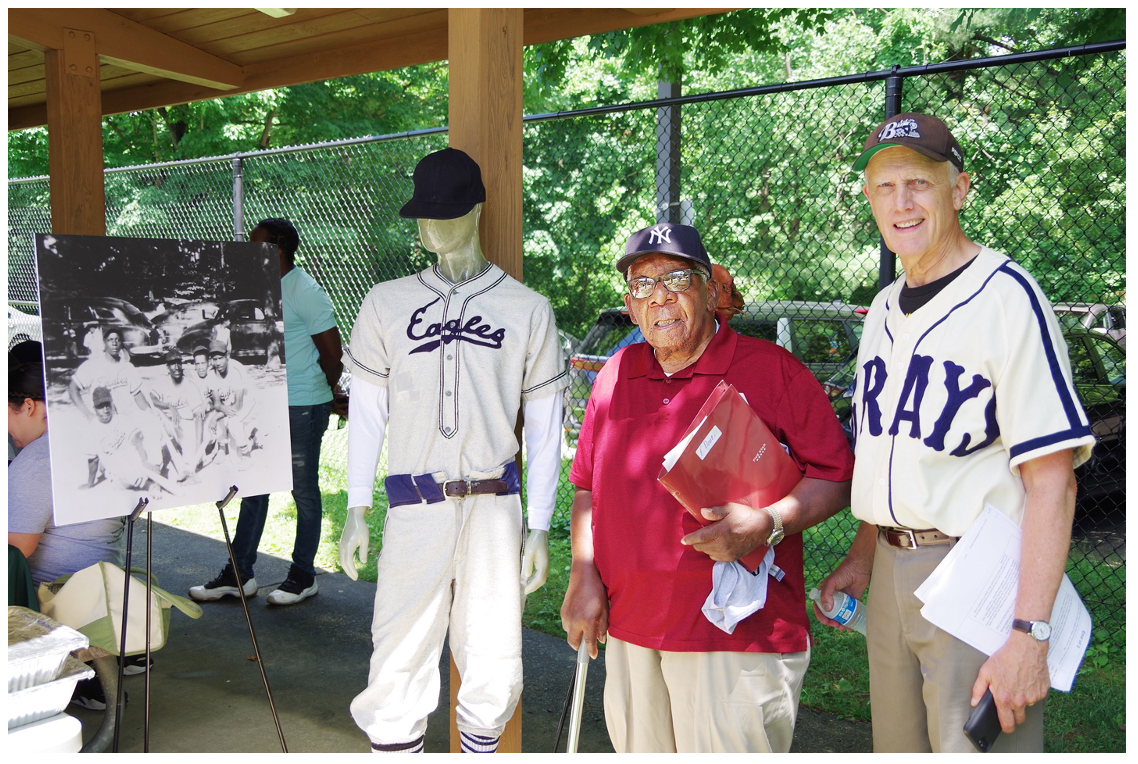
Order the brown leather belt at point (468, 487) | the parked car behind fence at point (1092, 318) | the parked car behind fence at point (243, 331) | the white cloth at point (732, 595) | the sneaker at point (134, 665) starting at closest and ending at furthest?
the white cloth at point (732, 595), the brown leather belt at point (468, 487), the parked car behind fence at point (243, 331), the sneaker at point (134, 665), the parked car behind fence at point (1092, 318)

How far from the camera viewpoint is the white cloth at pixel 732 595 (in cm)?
213

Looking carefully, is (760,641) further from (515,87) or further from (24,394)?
(24,394)

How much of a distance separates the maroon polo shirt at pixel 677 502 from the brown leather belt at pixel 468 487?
419 millimetres

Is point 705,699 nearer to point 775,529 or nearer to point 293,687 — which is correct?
point 775,529

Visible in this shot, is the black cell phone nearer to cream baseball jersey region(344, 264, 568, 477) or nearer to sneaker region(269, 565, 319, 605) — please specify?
cream baseball jersey region(344, 264, 568, 477)

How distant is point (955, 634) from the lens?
194cm

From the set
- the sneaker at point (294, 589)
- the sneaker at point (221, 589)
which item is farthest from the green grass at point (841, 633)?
the sneaker at point (221, 589)

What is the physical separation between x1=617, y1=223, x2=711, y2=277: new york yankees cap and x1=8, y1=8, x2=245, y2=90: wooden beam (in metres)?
3.38

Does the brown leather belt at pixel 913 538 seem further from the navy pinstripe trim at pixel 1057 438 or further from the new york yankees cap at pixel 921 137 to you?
the new york yankees cap at pixel 921 137

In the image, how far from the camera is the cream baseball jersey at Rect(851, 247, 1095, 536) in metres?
1.93

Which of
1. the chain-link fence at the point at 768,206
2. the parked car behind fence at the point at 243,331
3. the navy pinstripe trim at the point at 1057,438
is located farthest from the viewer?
the chain-link fence at the point at 768,206

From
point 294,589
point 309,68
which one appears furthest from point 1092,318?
point 294,589

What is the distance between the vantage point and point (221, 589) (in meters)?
5.01
